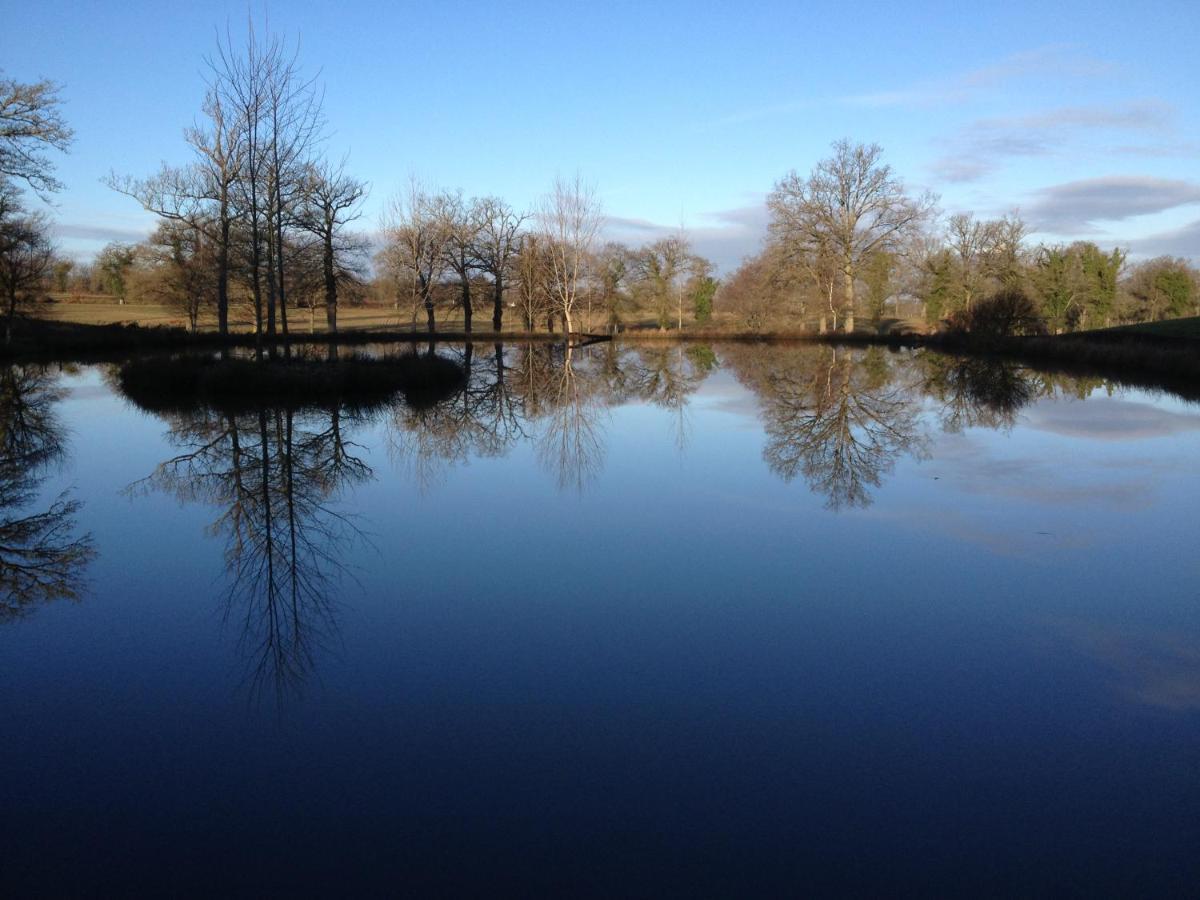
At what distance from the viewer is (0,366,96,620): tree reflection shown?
5859 mm

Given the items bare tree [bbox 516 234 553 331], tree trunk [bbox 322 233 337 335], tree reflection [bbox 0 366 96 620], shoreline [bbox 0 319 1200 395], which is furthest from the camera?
bare tree [bbox 516 234 553 331]

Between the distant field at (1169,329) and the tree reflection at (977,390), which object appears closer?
the tree reflection at (977,390)

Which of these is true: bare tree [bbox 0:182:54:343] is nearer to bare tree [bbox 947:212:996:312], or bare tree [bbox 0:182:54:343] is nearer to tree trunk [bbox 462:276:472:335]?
tree trunk [bbox 462:276:472:335]

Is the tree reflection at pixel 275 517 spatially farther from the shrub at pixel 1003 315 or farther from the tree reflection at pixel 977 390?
the shrub at pixel 1003 315

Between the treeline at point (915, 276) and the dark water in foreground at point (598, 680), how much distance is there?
3124 cm

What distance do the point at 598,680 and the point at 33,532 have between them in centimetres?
581

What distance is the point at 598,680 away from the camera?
14.4 feet

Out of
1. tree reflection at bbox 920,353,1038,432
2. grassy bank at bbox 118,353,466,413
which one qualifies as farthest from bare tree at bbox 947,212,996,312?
grassy bank at bbox 118,353,466,413

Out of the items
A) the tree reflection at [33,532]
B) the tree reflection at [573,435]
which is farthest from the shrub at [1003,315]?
the tree reflection at [33,532]

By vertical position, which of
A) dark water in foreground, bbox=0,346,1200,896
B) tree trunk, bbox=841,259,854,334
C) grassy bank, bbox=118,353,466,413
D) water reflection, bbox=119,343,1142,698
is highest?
tree trunk, bbox=841,259,854,334

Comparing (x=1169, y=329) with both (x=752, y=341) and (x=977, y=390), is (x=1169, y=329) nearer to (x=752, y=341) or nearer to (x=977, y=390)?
(x=977, y=390)

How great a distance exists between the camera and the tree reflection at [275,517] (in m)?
4.97

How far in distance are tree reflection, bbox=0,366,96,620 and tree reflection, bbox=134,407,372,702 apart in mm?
1057

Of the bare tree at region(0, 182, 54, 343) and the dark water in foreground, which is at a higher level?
the bare tree at region(0, 182, 54, 343)
